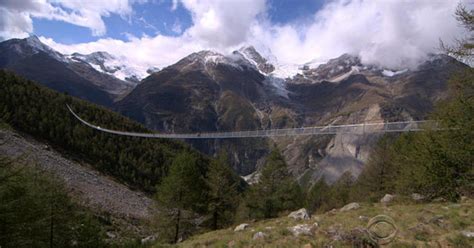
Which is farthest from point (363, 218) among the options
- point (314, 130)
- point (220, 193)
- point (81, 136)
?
point (81, 136)

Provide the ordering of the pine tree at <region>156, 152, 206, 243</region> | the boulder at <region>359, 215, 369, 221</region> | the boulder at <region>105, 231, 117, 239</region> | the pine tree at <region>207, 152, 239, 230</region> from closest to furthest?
the boulder at <region>359, 215, 369, 221</region>, the pine tree at <region>156, 152, 206, 243</region>, the pine tree at <region>207, 152, 239, 230</region>, the boulder at <region>105, 231, 117, 239</region>

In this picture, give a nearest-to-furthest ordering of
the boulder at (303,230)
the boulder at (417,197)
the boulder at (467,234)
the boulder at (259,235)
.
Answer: the boulder at (467,234) < the boulder at (303,230) < the boulder at (259,235) < the boulder at (417,197)

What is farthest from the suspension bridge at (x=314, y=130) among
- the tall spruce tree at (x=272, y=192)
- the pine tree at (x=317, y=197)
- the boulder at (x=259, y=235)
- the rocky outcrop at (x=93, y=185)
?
the boulder at (x=259, y=235)

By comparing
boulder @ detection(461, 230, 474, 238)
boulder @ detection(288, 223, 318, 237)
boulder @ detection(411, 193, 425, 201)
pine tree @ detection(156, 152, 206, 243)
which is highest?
boulder @ detection(461, 230, 474, 238)

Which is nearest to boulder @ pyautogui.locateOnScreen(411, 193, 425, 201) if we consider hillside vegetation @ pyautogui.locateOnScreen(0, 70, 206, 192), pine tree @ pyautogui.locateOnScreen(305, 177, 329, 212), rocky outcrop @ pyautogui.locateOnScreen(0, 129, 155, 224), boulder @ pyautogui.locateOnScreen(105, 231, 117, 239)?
pine tree @ pyautogui.locateOnScreen(305, 177, 329, 212)

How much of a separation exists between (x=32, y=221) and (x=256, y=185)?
852 inches

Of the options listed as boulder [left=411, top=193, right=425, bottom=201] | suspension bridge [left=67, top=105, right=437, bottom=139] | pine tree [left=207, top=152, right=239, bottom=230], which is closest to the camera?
boulder [left=411, top=193, right=425, bottom=201]

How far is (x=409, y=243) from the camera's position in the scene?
967 centimetres

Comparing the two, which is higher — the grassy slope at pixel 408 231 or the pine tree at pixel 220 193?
the grassy slope at pixel 408 231

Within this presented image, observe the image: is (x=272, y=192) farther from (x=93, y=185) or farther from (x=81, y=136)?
(x=81, y=136)

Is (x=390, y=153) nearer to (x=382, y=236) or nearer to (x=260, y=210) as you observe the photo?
(x=260, y=210)

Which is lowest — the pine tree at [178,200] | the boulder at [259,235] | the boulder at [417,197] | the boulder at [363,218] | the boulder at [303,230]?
the pine tree at [178,200]

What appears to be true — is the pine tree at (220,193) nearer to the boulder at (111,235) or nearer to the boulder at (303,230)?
the boulder at (111,235)

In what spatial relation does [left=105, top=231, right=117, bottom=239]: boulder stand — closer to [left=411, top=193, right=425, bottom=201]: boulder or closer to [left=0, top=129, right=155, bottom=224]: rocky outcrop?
[left=0, top=129, right=155, bottom=224]: rocky outcrop
